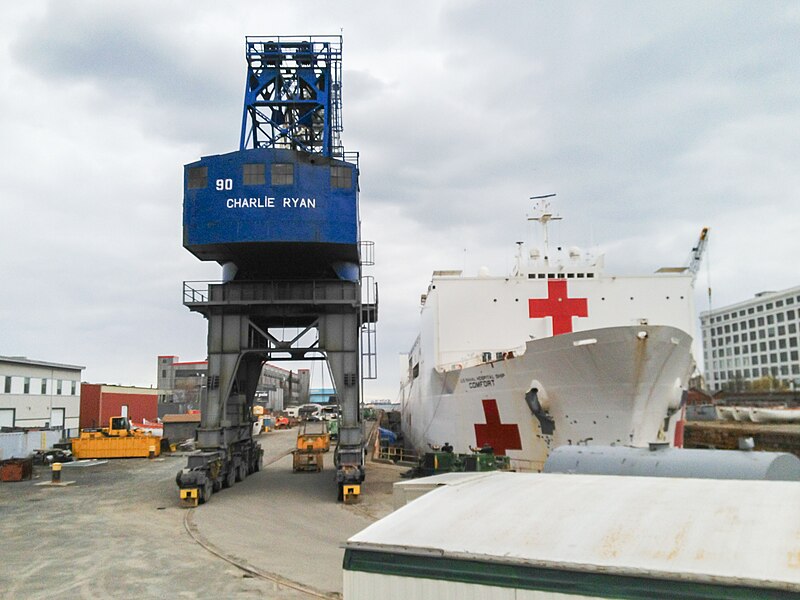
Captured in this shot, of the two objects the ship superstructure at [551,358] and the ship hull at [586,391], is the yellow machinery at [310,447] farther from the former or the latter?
the ship hull at [586,391]

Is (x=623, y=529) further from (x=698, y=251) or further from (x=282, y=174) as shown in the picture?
(x=698, y=251)

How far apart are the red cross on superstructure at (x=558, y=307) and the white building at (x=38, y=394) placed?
2714cm

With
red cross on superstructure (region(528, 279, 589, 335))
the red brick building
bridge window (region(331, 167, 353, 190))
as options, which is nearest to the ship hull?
red cross on superstructure (region(528, 279, 589, 335))

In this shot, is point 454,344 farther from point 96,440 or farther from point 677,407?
point 96,440

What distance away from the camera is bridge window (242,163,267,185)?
16.5 m

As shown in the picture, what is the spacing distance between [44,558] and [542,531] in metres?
9.68

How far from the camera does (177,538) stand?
39.5ft

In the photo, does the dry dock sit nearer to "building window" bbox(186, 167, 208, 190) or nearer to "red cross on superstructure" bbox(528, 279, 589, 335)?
"red cross on superstructure" bbox(528, 279, 589, 335)

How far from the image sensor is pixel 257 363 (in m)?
21.6

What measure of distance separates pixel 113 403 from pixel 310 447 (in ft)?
91.6

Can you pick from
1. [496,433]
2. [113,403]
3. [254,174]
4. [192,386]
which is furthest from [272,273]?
[192,386]

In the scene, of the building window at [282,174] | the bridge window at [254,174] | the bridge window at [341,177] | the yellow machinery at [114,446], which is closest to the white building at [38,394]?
the yellow machinery at [114,446]

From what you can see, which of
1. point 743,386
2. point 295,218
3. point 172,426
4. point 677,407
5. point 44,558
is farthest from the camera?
point 743,386

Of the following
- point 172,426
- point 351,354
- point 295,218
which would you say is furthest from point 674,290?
point 172,426
